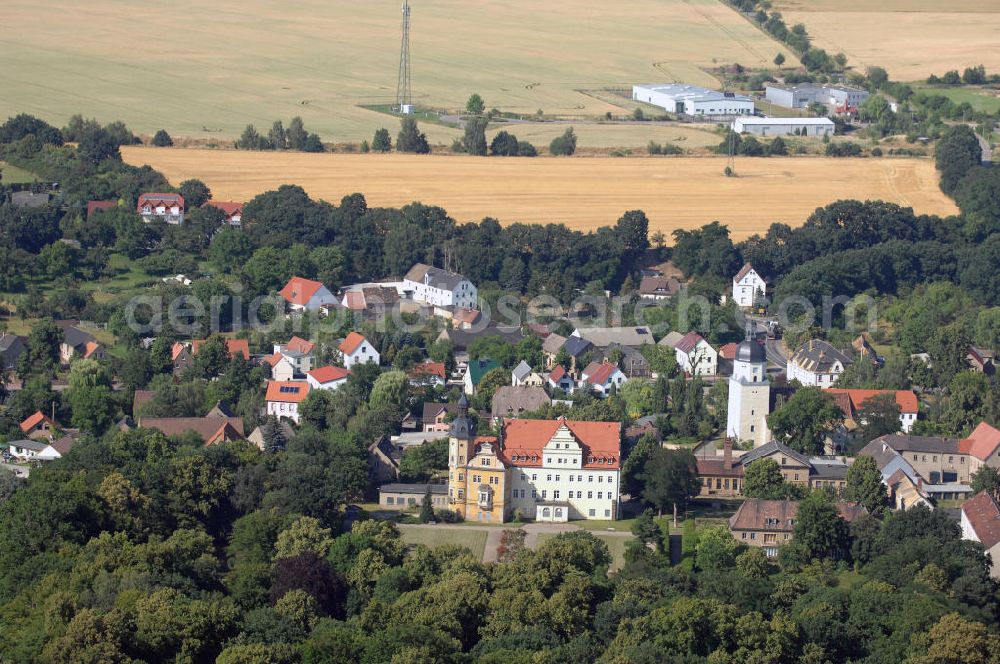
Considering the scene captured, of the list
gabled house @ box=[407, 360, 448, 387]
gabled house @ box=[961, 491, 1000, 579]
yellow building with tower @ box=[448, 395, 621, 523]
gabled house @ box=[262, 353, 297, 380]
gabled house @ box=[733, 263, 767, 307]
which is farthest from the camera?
gabled house @ box=[733, 263, 767, 307]

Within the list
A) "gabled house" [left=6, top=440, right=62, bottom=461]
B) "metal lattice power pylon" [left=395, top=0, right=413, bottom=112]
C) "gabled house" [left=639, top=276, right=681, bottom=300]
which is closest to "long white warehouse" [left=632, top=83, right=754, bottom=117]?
"metal lattice power pylon" [left=395, top=0, right=413, bottom=112]

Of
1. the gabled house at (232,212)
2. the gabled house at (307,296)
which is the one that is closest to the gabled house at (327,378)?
the gabled house at (307,296)

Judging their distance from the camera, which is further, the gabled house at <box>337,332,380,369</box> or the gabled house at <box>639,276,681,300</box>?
the gabled house at <box>639,276,681,300</box>

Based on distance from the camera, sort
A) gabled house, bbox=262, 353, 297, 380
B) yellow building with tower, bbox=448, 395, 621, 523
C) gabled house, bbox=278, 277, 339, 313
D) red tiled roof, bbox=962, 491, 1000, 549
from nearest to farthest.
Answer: red tiled roof, bbox=962, 491, 1000, 549, yellow building with tower, bbox=448, 395, 621, 523, gabled house, bbox=262, 353, 297, 380, gabled house, bbox=278, 277, 339, 313

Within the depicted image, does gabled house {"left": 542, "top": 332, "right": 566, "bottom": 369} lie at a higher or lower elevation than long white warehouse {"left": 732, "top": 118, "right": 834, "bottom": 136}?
lower

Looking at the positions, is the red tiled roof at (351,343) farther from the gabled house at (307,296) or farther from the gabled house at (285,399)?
the gabled house at (307,296)

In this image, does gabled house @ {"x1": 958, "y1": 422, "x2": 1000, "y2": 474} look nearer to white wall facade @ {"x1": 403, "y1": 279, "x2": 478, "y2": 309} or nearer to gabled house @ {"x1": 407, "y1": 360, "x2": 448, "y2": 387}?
gabled house @ {"x1": 407, "y1": 360, "x2": 448, "y2": 387}

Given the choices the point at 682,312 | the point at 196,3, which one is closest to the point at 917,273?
the point at 682,312
